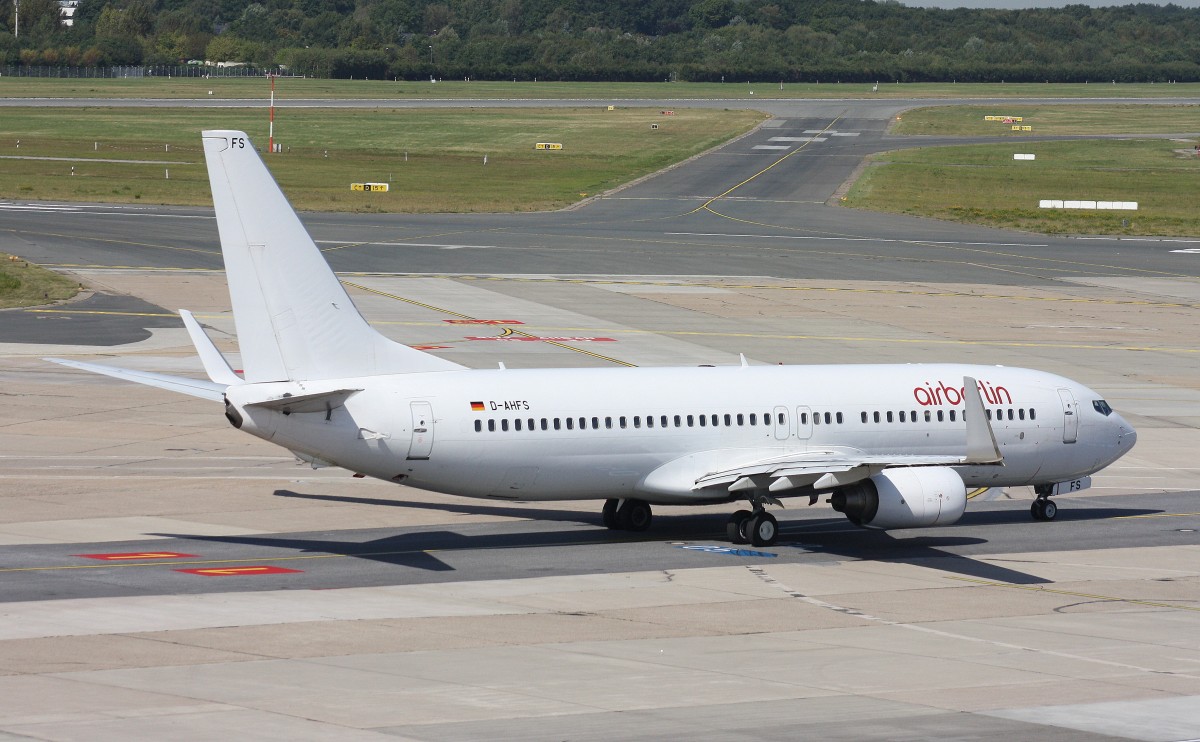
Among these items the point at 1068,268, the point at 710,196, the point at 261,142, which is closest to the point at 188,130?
the point at 261,142

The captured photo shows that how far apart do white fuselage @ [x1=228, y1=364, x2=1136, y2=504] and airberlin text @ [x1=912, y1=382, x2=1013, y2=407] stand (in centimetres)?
4

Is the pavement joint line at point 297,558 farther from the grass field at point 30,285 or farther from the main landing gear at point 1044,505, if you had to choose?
the grass field at point 30,285

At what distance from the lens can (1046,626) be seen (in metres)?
31.3

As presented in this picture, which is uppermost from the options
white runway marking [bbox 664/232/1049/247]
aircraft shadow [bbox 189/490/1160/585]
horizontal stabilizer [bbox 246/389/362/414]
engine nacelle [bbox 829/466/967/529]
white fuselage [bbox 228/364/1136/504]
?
horizontal stabilizer [bbox 246/389/362/414]

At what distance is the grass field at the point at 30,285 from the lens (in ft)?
252

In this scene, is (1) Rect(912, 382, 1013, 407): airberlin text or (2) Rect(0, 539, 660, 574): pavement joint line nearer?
(2) Rect(0, 539, 660, 574): pavement joint line

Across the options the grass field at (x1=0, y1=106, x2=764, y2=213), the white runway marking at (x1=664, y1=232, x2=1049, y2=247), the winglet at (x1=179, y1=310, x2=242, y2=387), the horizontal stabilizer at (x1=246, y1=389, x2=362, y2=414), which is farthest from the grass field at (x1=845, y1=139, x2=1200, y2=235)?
the horizontal stabilizer at (x1=246, y1=389, x2=362, y2=414)

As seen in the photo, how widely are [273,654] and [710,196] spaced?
362 ft

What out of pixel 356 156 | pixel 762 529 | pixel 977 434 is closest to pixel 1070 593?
pixel 977 434

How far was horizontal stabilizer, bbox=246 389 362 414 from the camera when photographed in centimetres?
3356

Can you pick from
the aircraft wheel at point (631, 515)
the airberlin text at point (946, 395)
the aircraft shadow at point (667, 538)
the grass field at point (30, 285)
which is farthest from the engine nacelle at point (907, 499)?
the grass field at point (30, 285)

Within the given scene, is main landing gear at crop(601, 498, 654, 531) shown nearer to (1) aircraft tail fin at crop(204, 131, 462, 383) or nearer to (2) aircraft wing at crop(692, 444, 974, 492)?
(2) aircraft wing at crop(692, 444, 974, 492)

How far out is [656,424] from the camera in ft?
124

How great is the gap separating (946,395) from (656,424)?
8.33m
